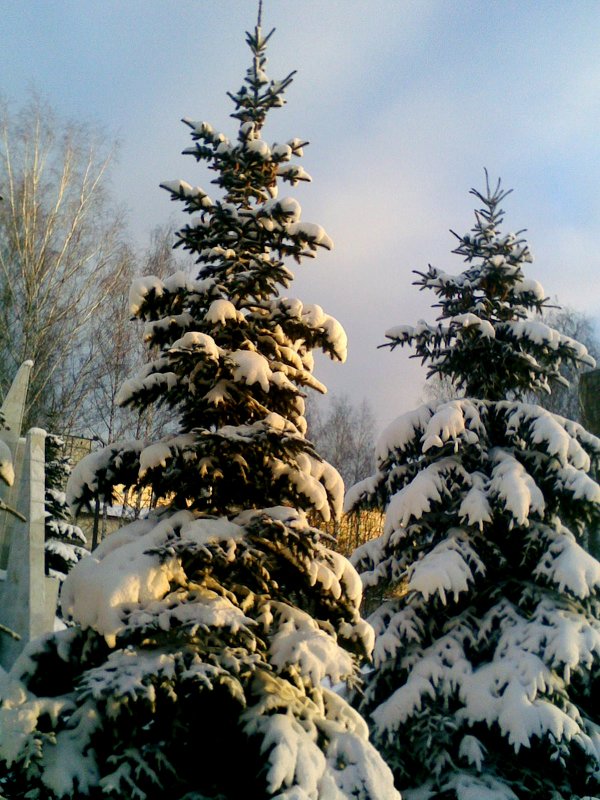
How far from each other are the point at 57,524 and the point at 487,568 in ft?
37.0

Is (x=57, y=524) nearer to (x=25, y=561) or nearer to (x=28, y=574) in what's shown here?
(x=25, y=561)

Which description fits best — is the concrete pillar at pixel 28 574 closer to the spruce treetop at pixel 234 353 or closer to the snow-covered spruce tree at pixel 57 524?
the snow-covered spruce tree at pixel 57 524

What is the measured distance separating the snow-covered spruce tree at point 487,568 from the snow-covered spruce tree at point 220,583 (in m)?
2.04

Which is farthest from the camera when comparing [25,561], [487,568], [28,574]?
[25,561]

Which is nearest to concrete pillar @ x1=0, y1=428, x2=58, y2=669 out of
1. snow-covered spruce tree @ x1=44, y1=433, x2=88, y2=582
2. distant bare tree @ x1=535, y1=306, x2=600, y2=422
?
snow-covered spruce tree @ x1=44, y1=433, x2=88, y2=582

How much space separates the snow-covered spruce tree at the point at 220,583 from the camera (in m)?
3.76

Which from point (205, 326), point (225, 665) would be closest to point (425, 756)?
point (225, 665)

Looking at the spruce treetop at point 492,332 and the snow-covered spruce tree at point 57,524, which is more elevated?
the spruce treetop at point 492,332

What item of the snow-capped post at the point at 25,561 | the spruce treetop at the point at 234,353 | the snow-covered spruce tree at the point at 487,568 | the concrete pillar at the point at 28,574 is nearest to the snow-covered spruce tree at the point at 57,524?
the snow-capped post at the point at 25,561

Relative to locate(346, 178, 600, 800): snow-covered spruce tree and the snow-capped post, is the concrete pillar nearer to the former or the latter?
the snow-capped post

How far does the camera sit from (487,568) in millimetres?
7242

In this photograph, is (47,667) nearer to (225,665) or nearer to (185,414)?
(225,665)

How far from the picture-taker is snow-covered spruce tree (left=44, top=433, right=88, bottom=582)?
15.5m

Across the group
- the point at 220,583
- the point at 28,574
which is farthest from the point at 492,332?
the point at 28,574
